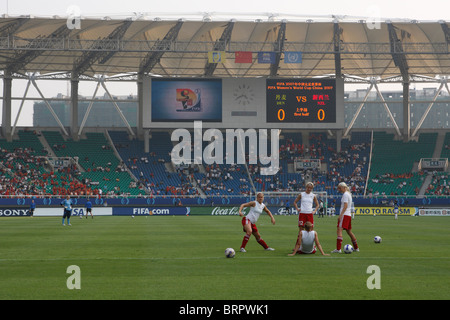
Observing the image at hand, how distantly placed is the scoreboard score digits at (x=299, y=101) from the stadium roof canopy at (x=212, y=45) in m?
3.00

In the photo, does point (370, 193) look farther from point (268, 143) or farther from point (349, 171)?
point (268, 143)

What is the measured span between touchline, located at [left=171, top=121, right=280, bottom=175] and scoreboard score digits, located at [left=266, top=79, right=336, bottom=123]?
6630 millimetres

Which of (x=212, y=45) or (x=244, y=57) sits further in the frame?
(x=212, y=45)

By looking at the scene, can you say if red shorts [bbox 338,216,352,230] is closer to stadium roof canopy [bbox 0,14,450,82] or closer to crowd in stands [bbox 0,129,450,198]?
stadium roof canopy [bbox 0,14,450,82]

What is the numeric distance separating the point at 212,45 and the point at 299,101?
11217 mm

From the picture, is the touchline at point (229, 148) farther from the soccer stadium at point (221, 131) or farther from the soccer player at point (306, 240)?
the soccer player at point (306, 240)

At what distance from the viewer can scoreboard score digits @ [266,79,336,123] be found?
6606 cm

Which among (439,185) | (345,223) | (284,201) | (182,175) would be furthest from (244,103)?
(345,223)

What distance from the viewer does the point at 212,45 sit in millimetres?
67625

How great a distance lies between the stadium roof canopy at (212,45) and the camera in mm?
61188

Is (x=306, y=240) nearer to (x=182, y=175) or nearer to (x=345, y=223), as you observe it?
(x=345, y=223)

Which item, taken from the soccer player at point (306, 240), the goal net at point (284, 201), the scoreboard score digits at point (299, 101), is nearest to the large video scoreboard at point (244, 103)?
the scoreboard score digits at point (299, 101)

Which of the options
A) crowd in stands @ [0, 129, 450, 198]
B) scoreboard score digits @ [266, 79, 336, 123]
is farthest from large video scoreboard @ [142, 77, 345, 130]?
crowd in stands @ [0, 129, 450, 198]
